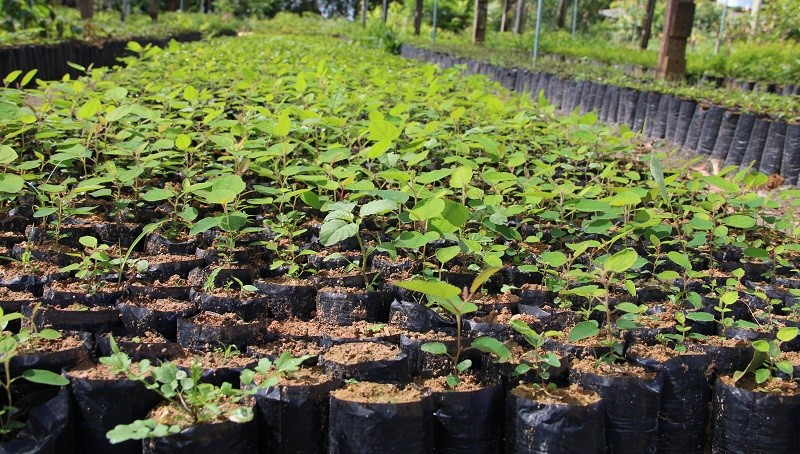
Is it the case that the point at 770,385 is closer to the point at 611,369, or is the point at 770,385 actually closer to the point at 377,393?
the point at 611,369

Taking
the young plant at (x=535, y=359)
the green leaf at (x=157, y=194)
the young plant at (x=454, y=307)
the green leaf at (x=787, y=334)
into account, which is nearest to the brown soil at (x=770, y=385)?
the green leaf at (x=787, y=334)

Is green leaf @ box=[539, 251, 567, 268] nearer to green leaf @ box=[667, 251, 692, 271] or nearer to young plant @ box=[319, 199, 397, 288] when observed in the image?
green leaf @ box=[667, 251, 692, 271]

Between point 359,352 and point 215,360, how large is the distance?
320 millimetres

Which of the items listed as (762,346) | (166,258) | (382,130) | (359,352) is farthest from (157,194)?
(762,346)

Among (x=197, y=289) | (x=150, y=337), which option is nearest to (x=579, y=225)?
(x=197, y=289)

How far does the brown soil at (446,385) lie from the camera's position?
1.75m

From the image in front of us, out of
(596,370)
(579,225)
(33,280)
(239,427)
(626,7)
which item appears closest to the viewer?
(239,427)

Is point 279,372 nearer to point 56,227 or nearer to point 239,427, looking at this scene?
point 239,427

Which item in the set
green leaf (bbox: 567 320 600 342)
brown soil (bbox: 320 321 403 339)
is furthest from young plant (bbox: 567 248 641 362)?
brown soil (bbox: 320 321 403 339)

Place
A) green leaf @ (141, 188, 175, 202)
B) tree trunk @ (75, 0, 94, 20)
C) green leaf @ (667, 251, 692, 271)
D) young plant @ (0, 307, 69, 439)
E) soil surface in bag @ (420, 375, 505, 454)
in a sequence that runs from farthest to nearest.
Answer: tree trunk @ (75, 0, 94, 20)
green leaf @ (141, 188, 175, 202)
green leaf @ (667, 251, 692, 271)
soil surface in bag @ (420, 375, 505, 454)
young plant @ (0, 307, 69, 439)

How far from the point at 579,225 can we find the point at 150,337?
1.58 metres

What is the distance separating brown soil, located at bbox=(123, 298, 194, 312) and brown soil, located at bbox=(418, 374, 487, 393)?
631 millimetres

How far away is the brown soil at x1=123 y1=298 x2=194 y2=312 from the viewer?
1.96 metres

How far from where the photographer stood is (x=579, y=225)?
2.85m
